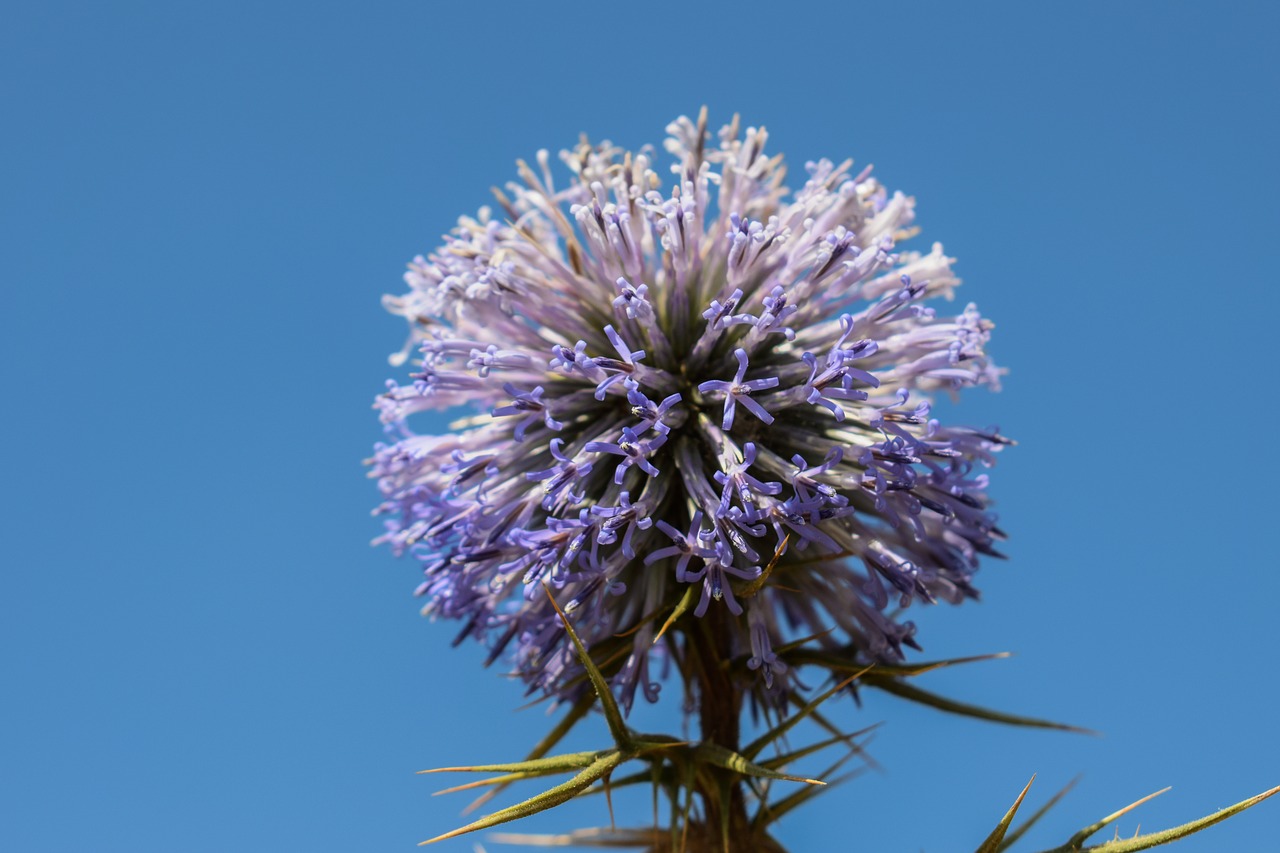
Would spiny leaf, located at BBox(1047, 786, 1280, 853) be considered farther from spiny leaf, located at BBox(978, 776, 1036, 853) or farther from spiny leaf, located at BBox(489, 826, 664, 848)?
spiny leaf, located at BBox(489, 826, 664, 848)

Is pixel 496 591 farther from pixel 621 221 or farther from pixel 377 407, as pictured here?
pixel 621 221

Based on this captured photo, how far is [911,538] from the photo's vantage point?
5820 millimetres

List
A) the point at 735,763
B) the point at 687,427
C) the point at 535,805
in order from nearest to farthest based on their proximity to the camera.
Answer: the point at 535,805 → the point at 735,763 → the point at 687,427

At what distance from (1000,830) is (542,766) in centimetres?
178

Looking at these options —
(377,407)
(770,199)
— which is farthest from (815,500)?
(377,407)

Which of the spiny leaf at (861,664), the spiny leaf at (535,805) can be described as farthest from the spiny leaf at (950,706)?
the spiny leaf at (535,805)

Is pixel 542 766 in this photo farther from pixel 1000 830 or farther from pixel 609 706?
pixel 1000 830

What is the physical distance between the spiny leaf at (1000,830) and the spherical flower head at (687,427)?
113 cm

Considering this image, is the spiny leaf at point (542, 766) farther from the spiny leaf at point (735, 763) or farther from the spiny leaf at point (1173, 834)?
the spiny leaf at point (1173, 834)

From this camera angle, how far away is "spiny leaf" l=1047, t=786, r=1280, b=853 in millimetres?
4203

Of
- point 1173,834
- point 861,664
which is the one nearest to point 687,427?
point 861,664

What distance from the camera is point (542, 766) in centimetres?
439

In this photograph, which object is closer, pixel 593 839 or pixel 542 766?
pixel 542 766

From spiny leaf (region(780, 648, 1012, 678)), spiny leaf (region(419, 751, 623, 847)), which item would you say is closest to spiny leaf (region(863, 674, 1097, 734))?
spiny leaf (region(780, 648, 1012, 678))
